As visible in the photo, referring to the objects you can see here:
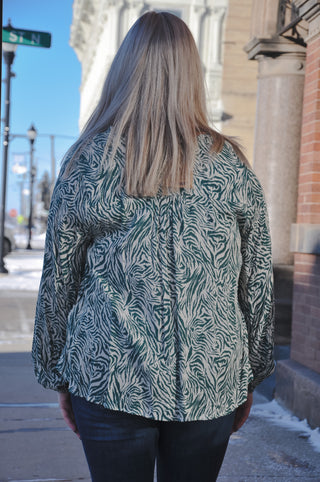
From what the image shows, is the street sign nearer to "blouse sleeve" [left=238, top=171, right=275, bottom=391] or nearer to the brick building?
the brick building

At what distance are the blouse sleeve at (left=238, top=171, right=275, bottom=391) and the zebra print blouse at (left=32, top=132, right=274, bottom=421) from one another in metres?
0.06

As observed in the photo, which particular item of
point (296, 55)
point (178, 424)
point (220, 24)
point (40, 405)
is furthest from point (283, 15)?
point (220, 24)

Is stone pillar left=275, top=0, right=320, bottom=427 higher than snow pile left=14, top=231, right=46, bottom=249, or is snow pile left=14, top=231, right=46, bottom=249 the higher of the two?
stone pillar left=275, top=0, right=320, bottom=427

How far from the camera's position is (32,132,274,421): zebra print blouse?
1.79 m

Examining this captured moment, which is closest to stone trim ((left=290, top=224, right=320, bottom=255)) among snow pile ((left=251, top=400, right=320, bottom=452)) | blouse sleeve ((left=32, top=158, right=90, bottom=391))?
snow pile ((left=251, top=400, right=320, bottom=452))

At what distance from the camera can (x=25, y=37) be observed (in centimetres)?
855

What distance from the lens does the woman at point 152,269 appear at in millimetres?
1796

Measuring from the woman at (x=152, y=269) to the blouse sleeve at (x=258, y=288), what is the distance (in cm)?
6

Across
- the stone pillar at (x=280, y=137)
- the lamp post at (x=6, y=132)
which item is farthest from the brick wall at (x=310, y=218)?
the lamp post at (x=6, y=132)

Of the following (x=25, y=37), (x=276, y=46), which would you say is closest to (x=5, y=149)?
(x=25, y=37)

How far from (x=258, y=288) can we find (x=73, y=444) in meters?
2.89

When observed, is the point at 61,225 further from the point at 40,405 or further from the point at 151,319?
the point at 40,405

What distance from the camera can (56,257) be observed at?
200 centimetres

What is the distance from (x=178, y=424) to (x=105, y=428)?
20 cm
